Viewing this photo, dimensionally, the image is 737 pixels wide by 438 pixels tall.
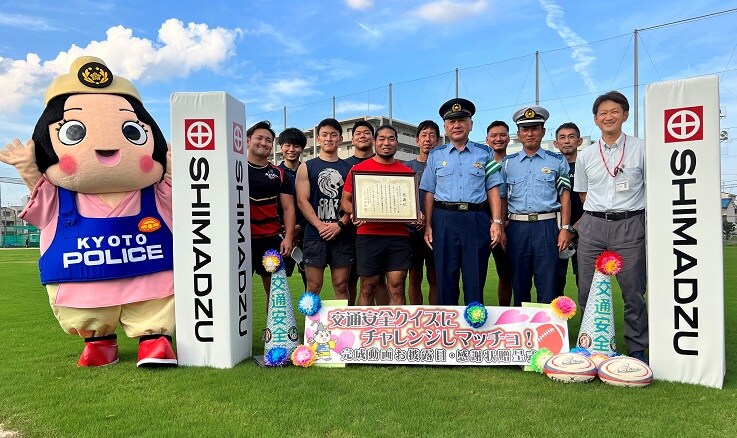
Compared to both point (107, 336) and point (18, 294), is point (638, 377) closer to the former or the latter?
point (107, 336)

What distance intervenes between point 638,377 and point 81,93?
16.9 ft

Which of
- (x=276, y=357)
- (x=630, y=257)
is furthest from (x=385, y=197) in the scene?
(x=630, y=257)

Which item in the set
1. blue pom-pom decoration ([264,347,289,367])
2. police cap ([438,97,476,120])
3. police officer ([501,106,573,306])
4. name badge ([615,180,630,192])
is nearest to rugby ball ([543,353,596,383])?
police officer ([501,106,573,306])

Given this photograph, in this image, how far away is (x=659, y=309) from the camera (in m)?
4.05

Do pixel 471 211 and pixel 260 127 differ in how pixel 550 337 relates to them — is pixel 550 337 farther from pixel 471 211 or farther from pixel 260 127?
pixel 260 127

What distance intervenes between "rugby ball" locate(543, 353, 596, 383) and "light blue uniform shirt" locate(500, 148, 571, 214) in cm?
148

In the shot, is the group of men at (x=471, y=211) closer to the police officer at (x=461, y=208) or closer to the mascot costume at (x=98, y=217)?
the police officer at (x=461, y=208)

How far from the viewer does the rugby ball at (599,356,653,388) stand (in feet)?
12.6

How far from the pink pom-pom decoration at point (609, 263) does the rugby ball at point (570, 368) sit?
78cm

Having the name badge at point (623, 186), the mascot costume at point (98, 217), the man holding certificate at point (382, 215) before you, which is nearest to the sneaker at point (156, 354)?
the mascot costume at point (98, 217)

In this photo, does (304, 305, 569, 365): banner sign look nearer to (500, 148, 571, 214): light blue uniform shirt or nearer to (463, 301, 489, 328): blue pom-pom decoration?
(463, 301, 489, 328): blue pom-pom decoration

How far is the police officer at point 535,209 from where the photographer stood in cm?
495

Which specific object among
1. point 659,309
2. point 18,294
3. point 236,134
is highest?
point 236,134

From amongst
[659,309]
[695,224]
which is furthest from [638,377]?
[695,224]
